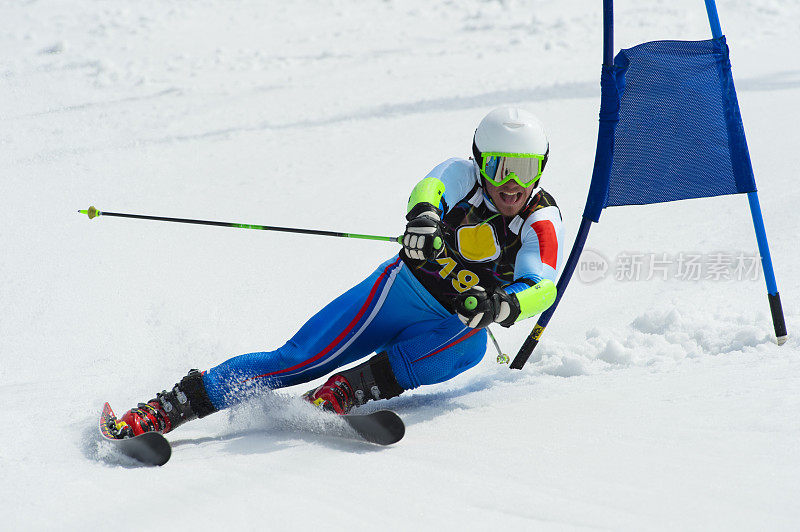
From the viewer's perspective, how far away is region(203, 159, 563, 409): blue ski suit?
3062 mm

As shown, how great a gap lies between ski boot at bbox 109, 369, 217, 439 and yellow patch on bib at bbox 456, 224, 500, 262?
1.14 m

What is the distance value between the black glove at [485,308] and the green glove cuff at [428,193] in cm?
49

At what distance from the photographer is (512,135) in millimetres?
2957

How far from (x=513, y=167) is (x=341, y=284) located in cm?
223

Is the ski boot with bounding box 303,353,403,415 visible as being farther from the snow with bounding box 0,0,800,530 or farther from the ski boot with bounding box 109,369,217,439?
the ski boot with bounding box 109,369,217,439

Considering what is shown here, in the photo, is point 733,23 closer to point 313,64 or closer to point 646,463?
point 313,64

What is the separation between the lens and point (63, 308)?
471 cm

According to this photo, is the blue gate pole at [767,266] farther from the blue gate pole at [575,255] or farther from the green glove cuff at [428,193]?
the green glove cuff at [428,193]

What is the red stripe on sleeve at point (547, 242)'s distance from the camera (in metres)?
2.96

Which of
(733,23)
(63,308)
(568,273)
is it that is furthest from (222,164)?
(733,23)

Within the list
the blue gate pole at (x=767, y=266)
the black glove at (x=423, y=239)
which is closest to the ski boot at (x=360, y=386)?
the black glove at (x=423, y=239)

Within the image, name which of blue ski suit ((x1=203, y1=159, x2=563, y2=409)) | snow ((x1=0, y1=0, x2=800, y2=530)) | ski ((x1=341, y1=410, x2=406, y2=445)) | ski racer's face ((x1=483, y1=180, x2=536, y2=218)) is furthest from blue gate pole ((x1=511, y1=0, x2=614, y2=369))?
ski ((x1=341, y1=410, x2=406, y2=445))

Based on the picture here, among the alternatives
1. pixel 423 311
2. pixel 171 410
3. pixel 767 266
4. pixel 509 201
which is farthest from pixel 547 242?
pixel 171 410

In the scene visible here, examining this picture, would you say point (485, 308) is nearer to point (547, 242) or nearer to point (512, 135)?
point (547, 242)
